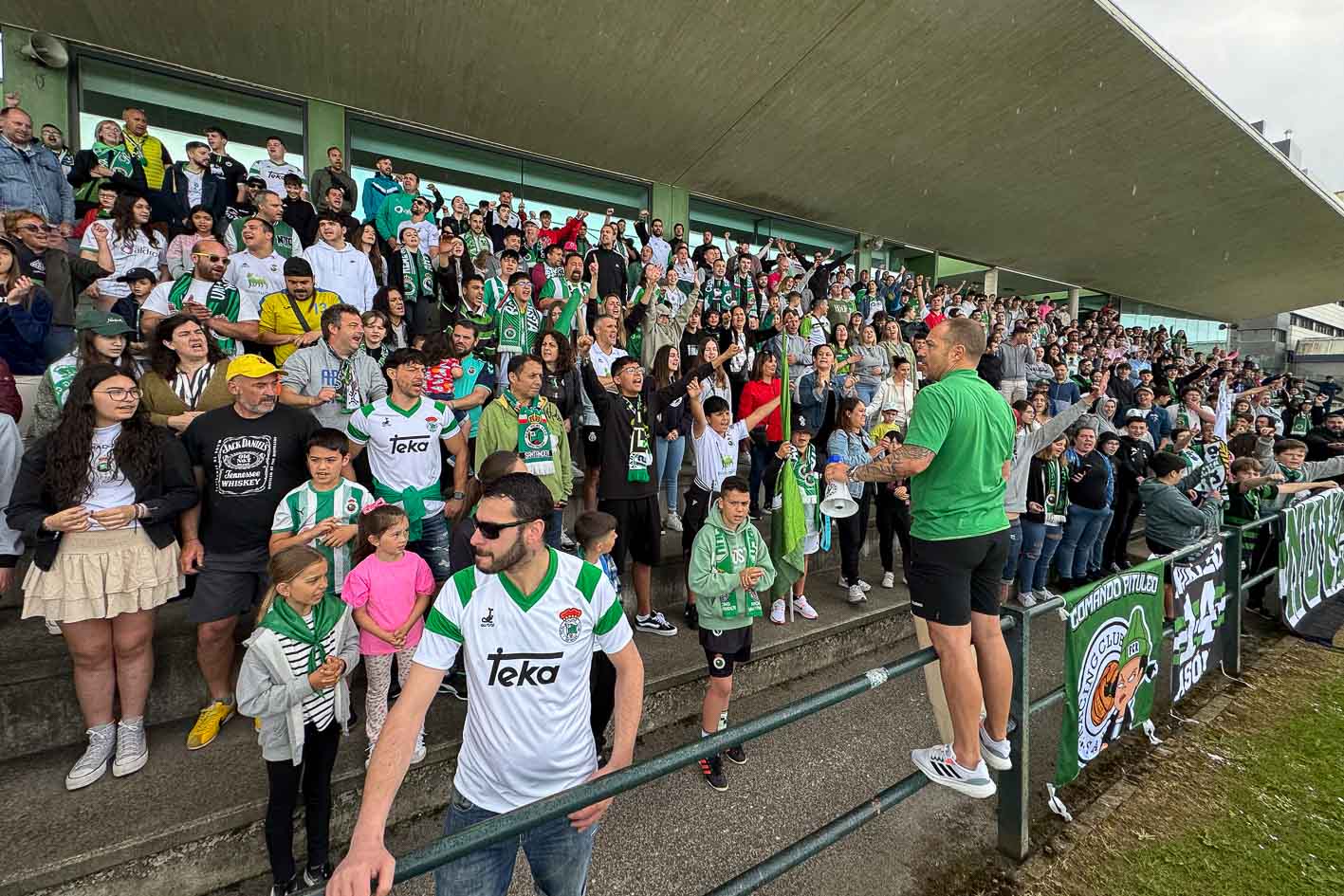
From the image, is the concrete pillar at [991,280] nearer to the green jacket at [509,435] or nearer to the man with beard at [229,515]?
the green jacket at [509,435]

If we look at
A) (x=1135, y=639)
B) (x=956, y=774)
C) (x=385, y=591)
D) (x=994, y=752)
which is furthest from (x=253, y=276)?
(x=1135, y=639)

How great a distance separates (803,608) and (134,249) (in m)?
7.70

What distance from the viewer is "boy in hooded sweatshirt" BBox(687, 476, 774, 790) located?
3.74 meters

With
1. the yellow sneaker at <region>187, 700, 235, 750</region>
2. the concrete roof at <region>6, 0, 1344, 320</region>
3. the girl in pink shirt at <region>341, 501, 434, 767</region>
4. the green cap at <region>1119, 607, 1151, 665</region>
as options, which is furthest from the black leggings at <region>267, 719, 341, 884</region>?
the concrete roof at <region>6, 0, 1344, 320</region>

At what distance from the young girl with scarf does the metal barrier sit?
1567 mm

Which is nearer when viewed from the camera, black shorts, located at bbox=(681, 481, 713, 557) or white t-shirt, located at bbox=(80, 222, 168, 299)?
black shorts, located at bbox=(681, 481, 713, 557)

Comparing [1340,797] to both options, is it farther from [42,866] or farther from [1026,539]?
[42,866]

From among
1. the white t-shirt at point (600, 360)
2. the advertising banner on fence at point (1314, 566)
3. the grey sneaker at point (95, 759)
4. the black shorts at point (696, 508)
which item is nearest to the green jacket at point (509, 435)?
the white t-shirt at point (600, 360)

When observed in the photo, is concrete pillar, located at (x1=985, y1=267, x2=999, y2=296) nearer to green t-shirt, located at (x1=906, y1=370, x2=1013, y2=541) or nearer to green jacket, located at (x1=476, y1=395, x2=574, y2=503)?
green jacket, located at (x1=476, y1=395, x2=574, y2=503)

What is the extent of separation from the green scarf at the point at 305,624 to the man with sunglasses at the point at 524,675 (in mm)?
1079

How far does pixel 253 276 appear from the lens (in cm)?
523

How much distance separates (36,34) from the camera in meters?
8.84

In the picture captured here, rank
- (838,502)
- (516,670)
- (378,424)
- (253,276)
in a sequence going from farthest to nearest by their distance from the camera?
(253,276) → (378,424) → (838,502) → (516,670)

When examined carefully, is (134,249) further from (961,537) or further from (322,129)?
(961,537)
